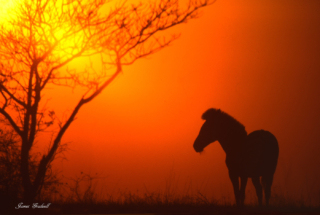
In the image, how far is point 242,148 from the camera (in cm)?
984

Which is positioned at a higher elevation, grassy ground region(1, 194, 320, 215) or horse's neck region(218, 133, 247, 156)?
horse's neck region(218, 133, 247, 156)

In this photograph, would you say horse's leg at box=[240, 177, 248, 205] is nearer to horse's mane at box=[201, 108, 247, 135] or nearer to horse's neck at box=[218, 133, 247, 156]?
horse's neck at box=[218, 133, 247, 156]

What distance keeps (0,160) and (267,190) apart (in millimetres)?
5760

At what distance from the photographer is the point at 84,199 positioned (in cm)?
943

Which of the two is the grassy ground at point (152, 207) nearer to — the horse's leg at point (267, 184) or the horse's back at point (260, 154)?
the horse's leg at point (267, 184)

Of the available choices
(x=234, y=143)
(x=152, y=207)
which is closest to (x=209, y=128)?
(x=234, y=143)

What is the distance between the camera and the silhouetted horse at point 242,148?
31.7 ft

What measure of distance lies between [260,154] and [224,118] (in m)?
1.14

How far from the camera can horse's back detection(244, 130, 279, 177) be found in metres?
9.77

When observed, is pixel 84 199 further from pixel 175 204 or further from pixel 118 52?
pixel 118 52

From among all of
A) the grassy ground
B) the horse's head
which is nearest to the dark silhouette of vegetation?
the grassy ground

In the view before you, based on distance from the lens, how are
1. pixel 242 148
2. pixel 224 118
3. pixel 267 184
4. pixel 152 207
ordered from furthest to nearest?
pixel 224 118
pixel 267 184
pixel 242 148
pixel 152 207

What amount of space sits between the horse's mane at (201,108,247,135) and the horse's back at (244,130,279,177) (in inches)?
13.0

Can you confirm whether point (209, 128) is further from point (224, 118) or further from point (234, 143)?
point (234, 143)
